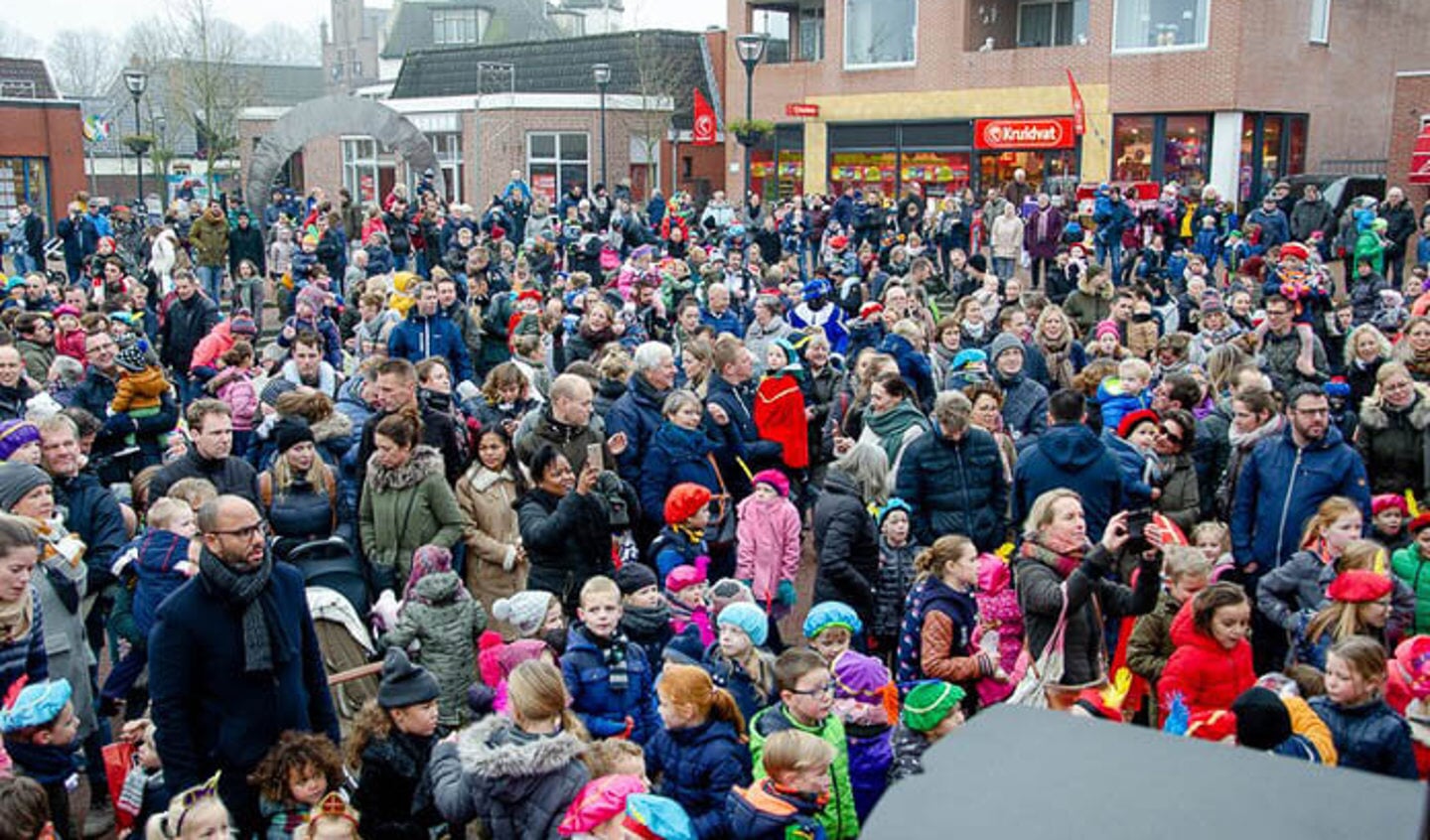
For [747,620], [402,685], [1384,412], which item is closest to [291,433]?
[402,685]

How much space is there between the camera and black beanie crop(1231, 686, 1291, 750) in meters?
4.41

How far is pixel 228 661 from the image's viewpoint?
4625mm

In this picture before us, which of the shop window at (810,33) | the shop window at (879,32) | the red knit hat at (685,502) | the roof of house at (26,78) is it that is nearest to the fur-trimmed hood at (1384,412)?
the red knit hat at (685,502)

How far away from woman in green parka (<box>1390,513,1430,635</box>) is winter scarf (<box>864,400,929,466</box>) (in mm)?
2665

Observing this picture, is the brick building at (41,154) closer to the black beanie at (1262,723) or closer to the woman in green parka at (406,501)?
the woman in green parka at (406,501)

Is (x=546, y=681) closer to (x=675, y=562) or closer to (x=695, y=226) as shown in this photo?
(x=675, y=562)

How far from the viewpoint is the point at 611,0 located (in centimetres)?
7300

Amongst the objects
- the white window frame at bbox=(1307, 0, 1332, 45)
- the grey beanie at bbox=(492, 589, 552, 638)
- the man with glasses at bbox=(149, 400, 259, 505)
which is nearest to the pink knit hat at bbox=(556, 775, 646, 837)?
the grey beanie at bbox=(492, 589, 552, 638)

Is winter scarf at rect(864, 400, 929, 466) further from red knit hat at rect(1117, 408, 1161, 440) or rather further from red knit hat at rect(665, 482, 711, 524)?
red knit hat at rect(665, 482, 711, 524)

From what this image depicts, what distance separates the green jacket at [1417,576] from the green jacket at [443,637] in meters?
4.42

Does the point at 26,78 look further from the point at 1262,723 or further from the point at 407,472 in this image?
the point at 1262,723

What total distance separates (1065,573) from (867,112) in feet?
98.0

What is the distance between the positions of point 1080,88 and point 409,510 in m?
26.6

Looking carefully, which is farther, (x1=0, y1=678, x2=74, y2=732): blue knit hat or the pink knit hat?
(x1=0, y1=678, x2=74, y2=732): blue knit hat
